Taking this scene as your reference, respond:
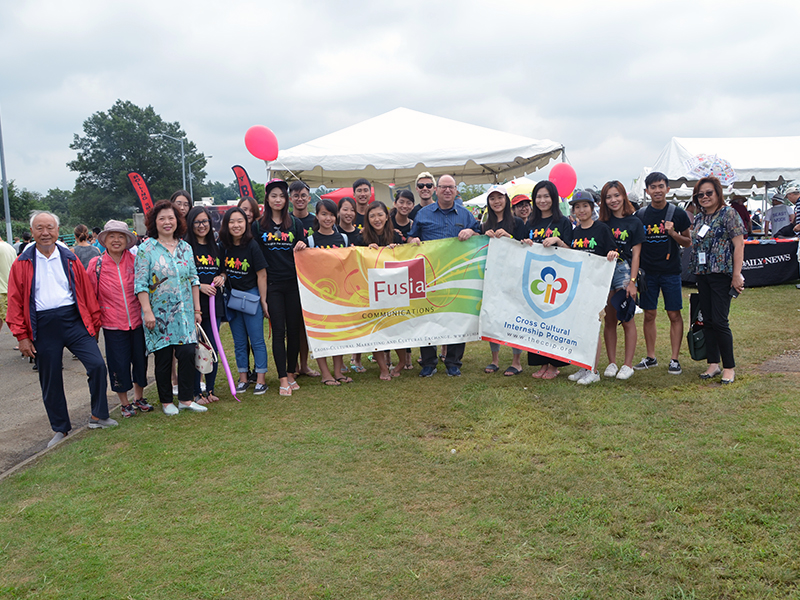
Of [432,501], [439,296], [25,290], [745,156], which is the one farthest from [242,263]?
[745,156]

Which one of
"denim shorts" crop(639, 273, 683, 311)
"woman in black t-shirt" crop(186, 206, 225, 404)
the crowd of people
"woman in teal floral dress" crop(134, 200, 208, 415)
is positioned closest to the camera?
the crowd of people

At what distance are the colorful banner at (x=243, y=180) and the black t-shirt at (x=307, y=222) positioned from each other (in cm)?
461

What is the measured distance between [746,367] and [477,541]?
14.9 ft

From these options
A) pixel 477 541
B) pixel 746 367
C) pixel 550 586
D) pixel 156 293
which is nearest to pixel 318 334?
pixel 156 293

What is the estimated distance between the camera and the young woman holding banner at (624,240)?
5.83 m

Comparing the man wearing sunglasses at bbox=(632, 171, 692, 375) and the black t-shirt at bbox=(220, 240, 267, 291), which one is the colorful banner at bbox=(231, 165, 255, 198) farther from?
the man wearing sunglasses at bbox=(632, 171, 692, 375)

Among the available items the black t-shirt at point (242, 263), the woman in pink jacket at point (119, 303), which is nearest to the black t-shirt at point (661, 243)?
the black t-shirt at point (242, 263)

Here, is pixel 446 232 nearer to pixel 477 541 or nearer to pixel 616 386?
pixel 616 386

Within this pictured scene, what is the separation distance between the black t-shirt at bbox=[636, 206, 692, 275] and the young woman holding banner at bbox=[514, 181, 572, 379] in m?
0.85

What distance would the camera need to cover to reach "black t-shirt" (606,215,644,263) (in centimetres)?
583

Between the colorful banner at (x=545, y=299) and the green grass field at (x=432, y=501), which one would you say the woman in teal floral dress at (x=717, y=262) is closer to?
the green grass field at (x=432, y=501)

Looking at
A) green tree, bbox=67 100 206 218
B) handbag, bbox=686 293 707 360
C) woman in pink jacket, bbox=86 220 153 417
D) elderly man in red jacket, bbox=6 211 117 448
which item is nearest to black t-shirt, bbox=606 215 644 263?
handbag, bbox=686 293 707 360

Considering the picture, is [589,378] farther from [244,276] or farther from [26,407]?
[26,407]

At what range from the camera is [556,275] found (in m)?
5.98
